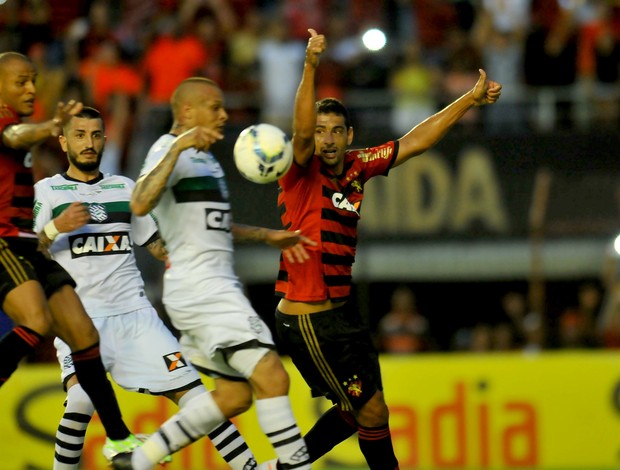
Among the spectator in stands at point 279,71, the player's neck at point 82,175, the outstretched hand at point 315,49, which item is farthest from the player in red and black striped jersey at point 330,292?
the spectator in stands at point 279,71

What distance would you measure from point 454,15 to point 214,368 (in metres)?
10.8

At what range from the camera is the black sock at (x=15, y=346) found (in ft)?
25.0

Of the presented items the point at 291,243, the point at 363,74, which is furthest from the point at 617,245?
the point at 291,243

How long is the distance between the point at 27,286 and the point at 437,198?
7.92 meters

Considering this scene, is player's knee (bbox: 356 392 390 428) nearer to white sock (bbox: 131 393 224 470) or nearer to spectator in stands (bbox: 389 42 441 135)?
white sock (bbox: 131 393 224 470)

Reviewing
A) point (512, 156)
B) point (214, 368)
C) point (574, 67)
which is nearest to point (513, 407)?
point (512, 156)

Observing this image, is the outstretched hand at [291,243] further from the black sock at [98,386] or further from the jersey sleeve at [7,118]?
the jersey sleeve at [7,118]

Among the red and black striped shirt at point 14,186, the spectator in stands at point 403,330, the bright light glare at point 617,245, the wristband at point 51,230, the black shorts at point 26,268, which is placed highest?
the red and black striped shirt at point 14,186

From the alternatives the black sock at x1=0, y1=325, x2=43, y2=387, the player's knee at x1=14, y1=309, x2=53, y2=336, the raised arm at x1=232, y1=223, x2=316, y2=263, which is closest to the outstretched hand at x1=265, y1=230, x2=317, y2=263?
the raised arm at x1=232, y1=223, x2=316, y2=263

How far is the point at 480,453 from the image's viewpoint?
40.9 ft

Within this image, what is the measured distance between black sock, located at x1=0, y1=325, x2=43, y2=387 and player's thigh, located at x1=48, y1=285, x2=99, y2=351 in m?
0.19

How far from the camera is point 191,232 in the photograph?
24.4ft

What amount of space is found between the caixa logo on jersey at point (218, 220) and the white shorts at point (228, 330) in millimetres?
385

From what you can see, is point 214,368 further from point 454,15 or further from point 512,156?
point 454,15
